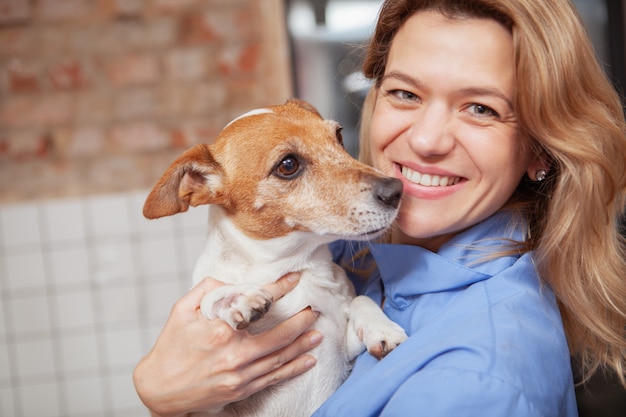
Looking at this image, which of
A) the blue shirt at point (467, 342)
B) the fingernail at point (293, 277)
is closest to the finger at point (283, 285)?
the fingernail at point (293, 277)

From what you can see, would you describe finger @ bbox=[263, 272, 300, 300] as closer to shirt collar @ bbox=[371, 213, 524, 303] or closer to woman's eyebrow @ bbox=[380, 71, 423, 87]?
shirt collar @ bbox=[371, 213, 524, 303]

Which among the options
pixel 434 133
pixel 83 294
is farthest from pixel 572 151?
pixel 83 294

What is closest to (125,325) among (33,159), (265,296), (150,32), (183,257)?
(183,257)

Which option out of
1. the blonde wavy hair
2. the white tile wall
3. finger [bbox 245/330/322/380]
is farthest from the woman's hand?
the white tile wall

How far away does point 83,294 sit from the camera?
9.89ft

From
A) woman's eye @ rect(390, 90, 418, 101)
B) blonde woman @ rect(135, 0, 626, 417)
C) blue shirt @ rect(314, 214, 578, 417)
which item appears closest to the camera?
blue shirt @ rect(314, 214, 578, 417)

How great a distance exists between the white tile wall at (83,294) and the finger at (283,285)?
168cm

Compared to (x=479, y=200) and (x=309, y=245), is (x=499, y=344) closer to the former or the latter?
(x=479, y=200)

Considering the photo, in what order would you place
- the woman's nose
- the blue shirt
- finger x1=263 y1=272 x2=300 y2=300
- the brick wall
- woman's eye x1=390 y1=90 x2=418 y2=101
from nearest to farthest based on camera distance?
the blue shirt, the woman's nose, woman's eye x1=390 y1=90 x2=418 y2=101, finger x1=263 y1=272 x2=300 y2=300, the brick wall

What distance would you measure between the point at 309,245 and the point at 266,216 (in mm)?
135

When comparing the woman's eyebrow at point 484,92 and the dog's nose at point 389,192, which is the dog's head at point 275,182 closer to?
the dog's nose at point 389,192

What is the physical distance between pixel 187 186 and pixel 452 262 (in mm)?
690

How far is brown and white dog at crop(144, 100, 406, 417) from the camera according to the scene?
1.35m

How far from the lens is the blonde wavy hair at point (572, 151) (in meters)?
1.13
